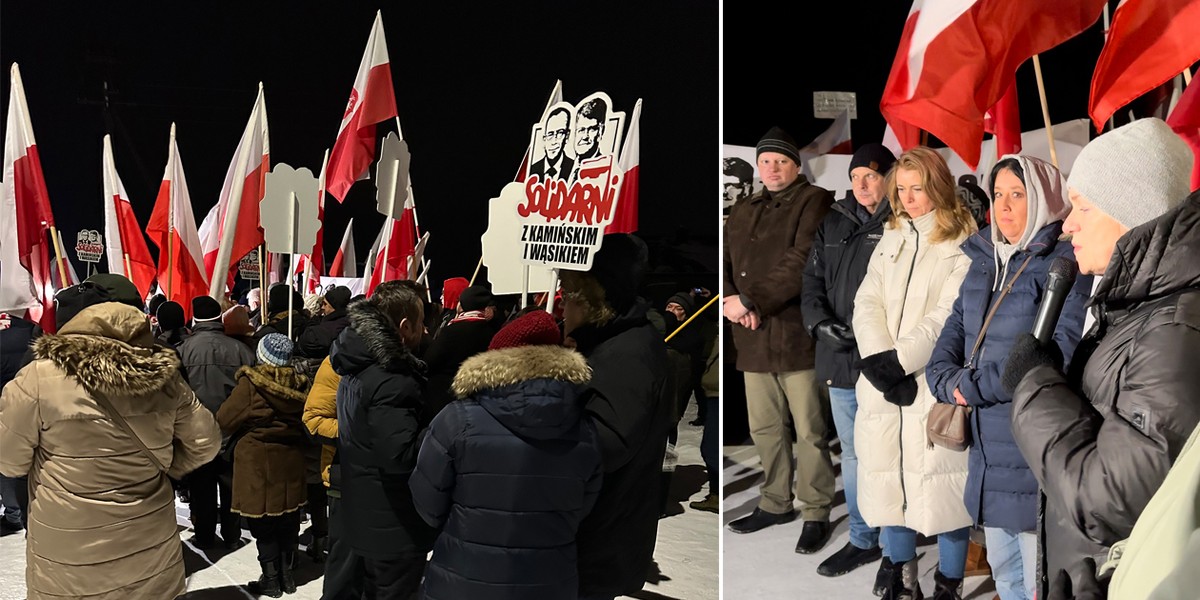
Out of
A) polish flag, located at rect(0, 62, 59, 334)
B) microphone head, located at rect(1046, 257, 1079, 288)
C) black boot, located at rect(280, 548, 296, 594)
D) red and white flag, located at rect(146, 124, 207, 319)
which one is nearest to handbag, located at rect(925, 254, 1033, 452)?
microphone head, located at rect(1046, 257, 1079, 288)

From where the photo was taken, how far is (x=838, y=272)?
3.32 meters

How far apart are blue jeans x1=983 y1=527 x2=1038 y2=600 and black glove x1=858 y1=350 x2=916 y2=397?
0.59 m

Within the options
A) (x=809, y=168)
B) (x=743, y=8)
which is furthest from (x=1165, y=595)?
(x=743, y=8)

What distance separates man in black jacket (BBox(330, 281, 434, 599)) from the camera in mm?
3100

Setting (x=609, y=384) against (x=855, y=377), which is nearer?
(x=609, y=384)

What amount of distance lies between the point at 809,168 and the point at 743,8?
0.73 m

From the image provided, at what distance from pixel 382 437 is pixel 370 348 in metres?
0.33

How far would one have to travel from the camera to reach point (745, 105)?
11.7 feet

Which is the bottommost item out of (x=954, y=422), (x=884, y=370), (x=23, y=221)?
(x=954, y=422)

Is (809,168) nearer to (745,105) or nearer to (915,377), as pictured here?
(745,105)

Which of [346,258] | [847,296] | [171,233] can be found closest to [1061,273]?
[847,296]

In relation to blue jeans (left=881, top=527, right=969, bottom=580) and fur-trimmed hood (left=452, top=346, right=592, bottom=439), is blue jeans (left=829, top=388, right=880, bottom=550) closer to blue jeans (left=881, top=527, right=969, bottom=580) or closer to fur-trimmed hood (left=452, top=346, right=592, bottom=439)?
blue jeans (left=881, top=527, right=969, bottom=580)

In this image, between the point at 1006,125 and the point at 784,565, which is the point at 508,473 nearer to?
the point at 784,565

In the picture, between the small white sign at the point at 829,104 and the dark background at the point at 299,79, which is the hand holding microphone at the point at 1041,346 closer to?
the small white sign at the point at 829,104
